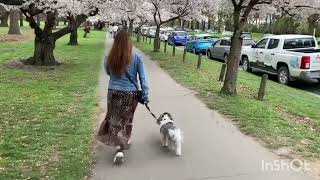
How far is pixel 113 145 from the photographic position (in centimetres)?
648

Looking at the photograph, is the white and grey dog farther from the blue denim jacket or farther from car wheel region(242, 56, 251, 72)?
car wheel region(242, 56, 251, 72)

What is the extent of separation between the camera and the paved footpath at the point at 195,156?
579cm

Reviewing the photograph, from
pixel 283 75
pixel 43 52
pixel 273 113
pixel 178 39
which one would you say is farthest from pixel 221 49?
pixel 178 39

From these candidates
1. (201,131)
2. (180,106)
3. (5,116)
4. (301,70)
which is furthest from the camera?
(301,70)

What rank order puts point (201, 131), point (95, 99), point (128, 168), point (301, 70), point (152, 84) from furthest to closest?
point (301, 70)
point (152, 84)
point (95, 99)
point (201, 131)
point (128, 168)

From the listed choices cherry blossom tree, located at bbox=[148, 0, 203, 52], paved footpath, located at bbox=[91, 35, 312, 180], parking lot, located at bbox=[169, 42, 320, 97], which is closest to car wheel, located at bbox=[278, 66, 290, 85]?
parking lot, located at bbox=[169, 42, 320, 97]

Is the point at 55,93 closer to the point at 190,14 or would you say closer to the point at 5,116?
the point at 5,116

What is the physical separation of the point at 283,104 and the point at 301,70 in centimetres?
463

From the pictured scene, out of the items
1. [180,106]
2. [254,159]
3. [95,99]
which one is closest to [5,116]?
[95,99]

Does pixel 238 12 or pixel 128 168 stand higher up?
pixel 238 12

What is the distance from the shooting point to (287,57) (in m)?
16.7

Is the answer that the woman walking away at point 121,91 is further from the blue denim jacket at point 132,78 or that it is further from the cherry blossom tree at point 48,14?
the cherry blossom tree at point 48,14

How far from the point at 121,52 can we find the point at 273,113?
15.1ft

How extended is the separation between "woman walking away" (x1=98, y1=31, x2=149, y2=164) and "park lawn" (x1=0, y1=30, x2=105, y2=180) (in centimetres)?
41
